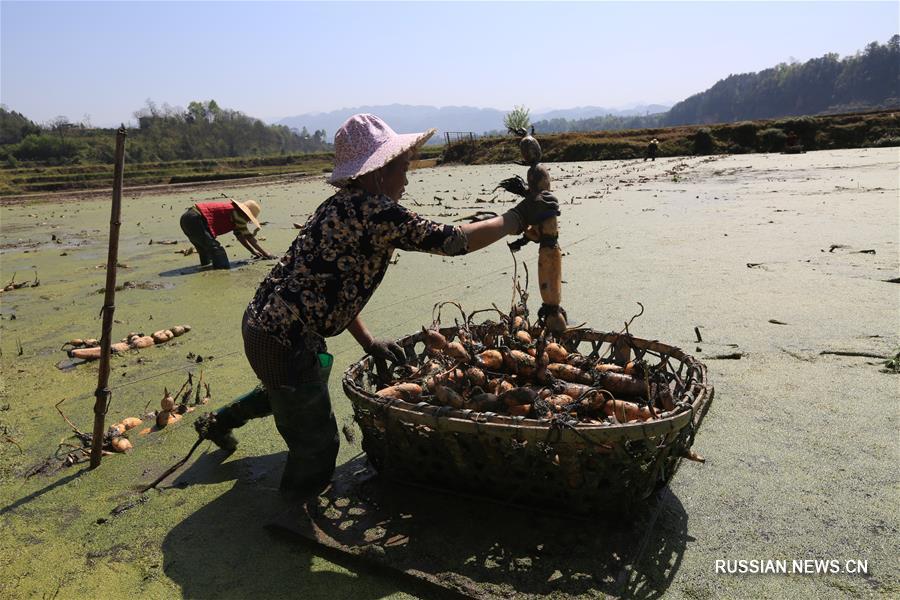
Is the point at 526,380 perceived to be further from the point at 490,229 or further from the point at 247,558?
the point at 247,558

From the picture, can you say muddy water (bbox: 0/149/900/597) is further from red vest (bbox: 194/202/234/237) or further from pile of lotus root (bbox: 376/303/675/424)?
red vest (bbox: 194/202/234/237)

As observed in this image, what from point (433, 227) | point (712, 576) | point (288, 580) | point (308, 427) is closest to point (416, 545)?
point (288, 580)

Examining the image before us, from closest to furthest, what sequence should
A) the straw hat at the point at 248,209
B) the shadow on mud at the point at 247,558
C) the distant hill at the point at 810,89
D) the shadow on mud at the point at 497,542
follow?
the shadow on mud at the point at 497,542
the shadow on mud at the point at 247,558
the straw hat at the point at 248,209
the distant hill at the point at 810,89

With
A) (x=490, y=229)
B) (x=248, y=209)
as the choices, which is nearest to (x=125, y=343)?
(x=248, y=209)

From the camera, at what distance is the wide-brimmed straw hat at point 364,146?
198cm

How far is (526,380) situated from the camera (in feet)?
7.82

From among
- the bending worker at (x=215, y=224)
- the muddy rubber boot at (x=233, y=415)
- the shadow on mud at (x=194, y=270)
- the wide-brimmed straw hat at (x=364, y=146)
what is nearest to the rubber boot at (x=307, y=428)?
the muddy rubber boot at (x=233, y=415)

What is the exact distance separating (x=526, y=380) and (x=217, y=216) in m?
5.54

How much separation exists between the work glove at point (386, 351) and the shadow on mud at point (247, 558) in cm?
63

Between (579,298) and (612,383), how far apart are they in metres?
2.31

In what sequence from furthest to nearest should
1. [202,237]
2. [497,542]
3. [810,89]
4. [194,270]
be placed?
[810,89] → [194,270] → [202,237] → [497,542]

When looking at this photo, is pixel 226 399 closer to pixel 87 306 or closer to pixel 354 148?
pixel 354 148

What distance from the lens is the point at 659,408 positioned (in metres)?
2.18

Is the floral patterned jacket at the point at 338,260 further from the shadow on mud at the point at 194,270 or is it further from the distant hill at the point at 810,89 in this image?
the distant hill at the point at 810,89
